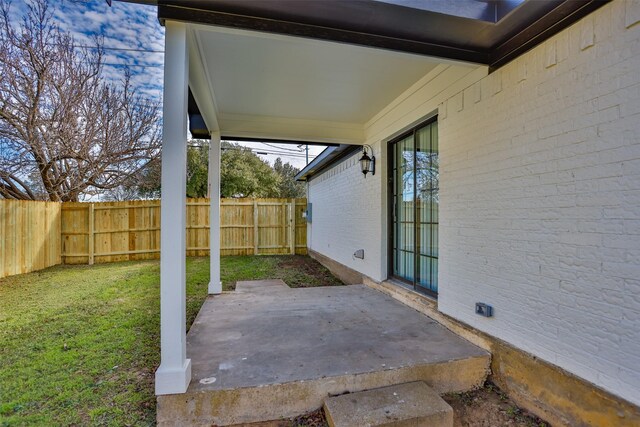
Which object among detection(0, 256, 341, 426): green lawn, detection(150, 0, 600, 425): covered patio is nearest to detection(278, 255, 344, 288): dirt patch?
detection(0, 256, 341, 426): green lawn

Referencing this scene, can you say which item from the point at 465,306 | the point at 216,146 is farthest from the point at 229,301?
the point at 465,306

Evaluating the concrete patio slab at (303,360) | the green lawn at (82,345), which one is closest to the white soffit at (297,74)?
the concrete patio slab at (303,360)

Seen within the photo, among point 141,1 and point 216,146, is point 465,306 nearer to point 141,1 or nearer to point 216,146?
point 141,1

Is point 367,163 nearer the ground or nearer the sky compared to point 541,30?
nearer the ground

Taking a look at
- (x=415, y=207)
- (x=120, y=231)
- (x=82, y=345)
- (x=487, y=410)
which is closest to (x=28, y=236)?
(x=120, y=231)

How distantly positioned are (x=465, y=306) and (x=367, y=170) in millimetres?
2797

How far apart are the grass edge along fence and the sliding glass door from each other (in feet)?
22.1

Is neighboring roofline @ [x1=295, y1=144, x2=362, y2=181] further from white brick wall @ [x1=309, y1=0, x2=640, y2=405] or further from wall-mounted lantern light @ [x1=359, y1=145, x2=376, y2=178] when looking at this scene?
white brick wall @ [x1=309, y1=0, x2=640, y2=405]

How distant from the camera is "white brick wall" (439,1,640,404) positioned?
165 cm

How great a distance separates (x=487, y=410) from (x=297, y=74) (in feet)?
11.3

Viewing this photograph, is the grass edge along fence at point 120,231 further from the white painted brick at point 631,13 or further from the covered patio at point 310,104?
the white painted brick at point 631,13

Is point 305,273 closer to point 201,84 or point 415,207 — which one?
point 415,207

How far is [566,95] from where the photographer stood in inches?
77.5

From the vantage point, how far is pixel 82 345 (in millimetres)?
3189
